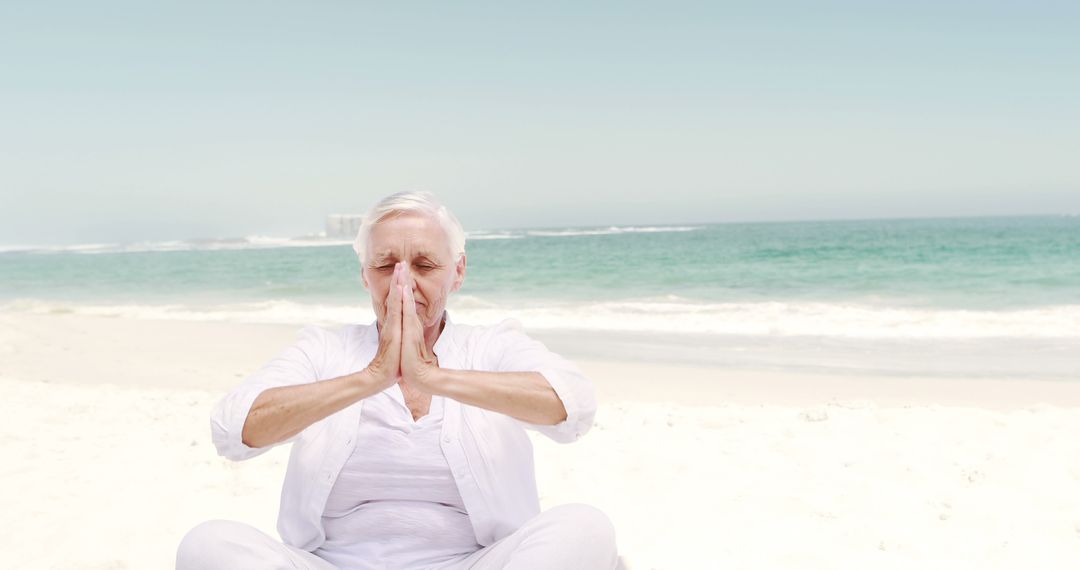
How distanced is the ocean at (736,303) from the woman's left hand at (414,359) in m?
8.17

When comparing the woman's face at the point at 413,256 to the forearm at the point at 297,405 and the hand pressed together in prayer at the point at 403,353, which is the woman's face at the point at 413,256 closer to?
the hand pressed together in prayer at the point at 403,353

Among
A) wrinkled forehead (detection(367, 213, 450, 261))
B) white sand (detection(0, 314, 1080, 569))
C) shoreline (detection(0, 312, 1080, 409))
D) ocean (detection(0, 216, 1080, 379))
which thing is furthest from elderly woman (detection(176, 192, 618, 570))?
ocean (detection(0, 216, 1080, 379))

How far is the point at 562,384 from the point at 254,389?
2.60 ft

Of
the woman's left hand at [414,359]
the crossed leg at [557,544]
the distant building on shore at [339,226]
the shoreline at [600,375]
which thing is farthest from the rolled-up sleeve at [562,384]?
the distant building on shore at [339,226]

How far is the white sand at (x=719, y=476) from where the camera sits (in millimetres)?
3904

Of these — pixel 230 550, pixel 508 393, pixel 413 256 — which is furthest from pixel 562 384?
pixel 230 550

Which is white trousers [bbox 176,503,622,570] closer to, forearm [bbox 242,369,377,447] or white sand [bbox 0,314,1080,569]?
forearm [bbox 242,369,377,447]

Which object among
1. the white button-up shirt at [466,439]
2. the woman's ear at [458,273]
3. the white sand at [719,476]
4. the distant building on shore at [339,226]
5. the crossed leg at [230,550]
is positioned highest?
the woman's ear at [458,273]

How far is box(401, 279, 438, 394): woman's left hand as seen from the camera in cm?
212

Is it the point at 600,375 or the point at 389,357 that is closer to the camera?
the point at 389,357

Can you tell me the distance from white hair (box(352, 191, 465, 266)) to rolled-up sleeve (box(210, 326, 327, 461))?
32 cm

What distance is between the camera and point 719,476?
4.93 m

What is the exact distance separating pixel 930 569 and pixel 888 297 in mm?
16533

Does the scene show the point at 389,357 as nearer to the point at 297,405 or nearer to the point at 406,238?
the point at 297,405
